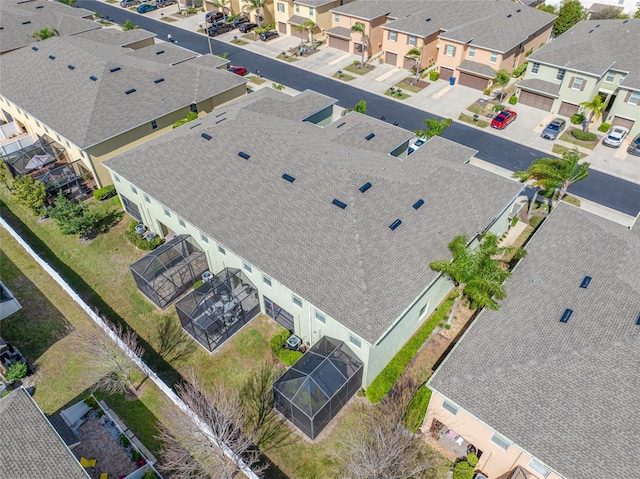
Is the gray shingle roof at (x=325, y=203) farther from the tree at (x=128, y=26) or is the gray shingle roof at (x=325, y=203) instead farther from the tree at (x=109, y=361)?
the tree at (x=128, y=26)

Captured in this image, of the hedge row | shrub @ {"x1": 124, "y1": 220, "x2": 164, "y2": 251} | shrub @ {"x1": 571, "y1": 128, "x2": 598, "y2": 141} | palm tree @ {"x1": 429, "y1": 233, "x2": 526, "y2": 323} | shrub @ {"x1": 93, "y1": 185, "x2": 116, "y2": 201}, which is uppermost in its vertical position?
palm tree @ {"x1": 429, "y1": 233, "x2": 526, "y2": 323}

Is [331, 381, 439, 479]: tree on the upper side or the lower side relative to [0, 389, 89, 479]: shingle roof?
lower

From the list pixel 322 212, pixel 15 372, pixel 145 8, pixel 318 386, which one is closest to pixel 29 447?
pixel 15 372

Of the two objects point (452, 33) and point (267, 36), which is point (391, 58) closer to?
point (452, 33)

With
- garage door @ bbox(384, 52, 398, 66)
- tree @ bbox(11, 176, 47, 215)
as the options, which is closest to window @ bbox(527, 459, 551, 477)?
tree @ bbox(11, 176, 47, 215)

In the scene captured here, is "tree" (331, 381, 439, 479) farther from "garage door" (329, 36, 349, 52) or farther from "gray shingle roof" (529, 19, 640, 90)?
"garage door" (329, 36, 349, 52)

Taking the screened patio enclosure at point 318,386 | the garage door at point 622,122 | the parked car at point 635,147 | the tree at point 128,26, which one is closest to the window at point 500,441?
the screened patio enclosure at point 318,386
